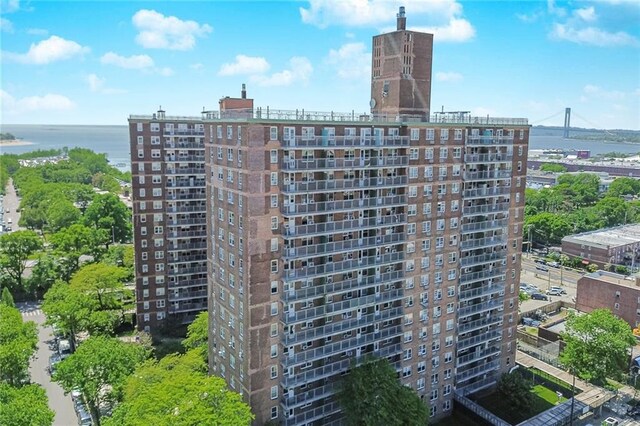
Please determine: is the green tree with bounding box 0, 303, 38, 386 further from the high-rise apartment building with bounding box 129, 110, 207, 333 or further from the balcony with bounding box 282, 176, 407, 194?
the balcony with bounding box 282, 176, 407, 194

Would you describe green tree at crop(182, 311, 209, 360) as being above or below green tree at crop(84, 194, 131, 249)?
below

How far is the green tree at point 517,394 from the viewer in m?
54.6

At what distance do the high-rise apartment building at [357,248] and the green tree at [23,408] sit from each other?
15.2 meters

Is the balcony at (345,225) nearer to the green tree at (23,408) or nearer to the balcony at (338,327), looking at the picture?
the balcony at (338,327)

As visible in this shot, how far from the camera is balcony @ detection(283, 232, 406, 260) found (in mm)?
43188

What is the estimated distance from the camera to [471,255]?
55.8m

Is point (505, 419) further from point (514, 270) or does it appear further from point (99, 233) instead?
point (99, 233)

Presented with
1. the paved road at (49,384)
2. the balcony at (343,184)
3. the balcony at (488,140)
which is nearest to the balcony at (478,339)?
the balcony at (343,184)

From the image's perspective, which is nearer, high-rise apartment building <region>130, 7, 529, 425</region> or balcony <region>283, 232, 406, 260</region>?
high-rise apartment building <region>130, 7, 529, 425</region>

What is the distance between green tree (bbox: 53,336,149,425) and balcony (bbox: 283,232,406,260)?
66.2 ft

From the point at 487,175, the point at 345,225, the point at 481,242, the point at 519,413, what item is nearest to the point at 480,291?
the point at 481,242

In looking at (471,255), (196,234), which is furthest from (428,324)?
(196,234)

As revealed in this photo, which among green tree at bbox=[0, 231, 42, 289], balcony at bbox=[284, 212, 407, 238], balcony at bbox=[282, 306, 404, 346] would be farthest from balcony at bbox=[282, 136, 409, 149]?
green tree at bbox=[0, 231, 42, 289]

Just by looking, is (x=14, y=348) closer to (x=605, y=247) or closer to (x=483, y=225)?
(x=483, y=225)
